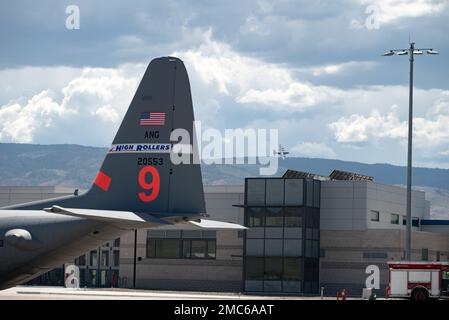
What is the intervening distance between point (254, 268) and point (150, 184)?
2066 inches

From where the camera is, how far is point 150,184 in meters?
36.3

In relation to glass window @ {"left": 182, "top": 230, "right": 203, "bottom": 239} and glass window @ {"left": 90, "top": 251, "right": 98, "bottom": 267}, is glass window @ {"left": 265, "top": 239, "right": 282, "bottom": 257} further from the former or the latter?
glass window @ {"left": 90, "top": 251, "right": 98, "bottom": 267}

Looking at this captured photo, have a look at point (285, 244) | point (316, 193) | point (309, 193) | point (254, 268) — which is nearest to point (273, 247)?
point (285, 244)

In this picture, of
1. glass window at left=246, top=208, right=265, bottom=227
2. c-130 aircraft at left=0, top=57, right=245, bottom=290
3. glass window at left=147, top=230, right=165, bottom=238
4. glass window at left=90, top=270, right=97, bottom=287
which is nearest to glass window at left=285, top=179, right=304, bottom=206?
glass window at left=246, top=208, right=265, bottom=227

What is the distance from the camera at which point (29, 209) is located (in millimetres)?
36906

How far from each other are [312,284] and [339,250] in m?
4.23

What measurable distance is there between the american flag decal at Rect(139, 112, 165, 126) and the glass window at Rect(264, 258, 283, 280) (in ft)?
169

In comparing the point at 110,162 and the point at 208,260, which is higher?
the point at 110,162

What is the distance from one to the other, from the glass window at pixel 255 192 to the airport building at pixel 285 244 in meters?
0.10

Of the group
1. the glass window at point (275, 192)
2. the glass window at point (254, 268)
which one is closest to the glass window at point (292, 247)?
the glass window at point (254, 268)

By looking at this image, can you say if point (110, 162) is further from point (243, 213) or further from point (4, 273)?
point (243, 213)

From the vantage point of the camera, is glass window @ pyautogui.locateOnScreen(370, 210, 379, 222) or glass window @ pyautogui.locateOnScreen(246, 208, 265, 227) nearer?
glass window @ pyautogui.locateOnScreen(246, 208, 265, 227)

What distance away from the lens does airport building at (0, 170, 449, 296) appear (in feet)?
283
